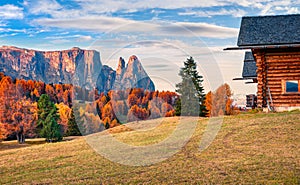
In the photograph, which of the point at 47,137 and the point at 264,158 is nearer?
the point at 264,158

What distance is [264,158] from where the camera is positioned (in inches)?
629

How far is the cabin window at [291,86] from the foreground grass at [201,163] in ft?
12.0

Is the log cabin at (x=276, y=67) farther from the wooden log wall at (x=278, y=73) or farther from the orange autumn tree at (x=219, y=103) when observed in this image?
the orange autumn tree at (x=219, y=103)

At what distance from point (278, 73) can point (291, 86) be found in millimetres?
1237

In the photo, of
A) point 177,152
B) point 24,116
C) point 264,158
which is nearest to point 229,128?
point 177,152

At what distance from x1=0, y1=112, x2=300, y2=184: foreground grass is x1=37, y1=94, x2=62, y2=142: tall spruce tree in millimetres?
36260

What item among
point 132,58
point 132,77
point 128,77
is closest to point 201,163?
point 132,58

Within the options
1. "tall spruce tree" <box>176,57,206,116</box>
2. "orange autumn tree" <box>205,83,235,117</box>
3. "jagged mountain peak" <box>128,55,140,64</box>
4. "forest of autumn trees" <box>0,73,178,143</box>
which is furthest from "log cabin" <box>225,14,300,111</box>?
"orange autumn tree" <box>205,83,235,117</box>

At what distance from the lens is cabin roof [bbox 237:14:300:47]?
90.1 ft

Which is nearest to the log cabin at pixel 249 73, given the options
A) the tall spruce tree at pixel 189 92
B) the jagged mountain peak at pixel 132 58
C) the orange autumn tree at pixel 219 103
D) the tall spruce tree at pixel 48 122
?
the tall spruce tree at pixel 189 92

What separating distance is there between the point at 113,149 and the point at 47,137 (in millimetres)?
40659

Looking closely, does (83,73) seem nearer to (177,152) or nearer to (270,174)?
(177,152)

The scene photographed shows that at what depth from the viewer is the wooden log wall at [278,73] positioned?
27.8 m

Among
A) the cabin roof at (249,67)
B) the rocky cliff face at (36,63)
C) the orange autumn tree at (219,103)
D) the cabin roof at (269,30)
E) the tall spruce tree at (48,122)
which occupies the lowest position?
the tall spruce tree at (48,122)
